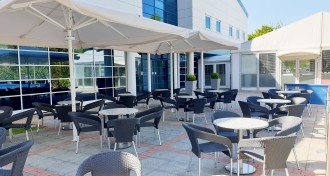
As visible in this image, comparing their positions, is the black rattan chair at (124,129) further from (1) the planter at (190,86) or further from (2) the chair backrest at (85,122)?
(1) the planter at (190,86)

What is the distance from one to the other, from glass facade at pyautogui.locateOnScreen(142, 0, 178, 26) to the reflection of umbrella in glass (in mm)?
8486

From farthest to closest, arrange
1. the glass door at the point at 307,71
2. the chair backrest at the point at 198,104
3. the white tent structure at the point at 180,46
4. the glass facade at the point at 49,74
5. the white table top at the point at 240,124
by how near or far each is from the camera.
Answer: the glass door at the point at 307,71 < the glass facade at the point at 49,74 < the white tent structure at the point at 180,46 < the chair backrest at the point at 198,104 < the white table top at the point at 240,124

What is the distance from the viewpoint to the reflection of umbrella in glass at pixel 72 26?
4324 mm

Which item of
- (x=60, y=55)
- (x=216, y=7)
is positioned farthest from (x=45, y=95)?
(x=216, y=7)

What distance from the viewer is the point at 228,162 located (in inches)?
170

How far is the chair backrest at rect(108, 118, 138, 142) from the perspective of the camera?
439cm

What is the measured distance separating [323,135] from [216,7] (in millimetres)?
18864

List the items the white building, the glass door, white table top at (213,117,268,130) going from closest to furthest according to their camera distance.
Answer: white table top at (213,117,268,130) → the white building → the glass door

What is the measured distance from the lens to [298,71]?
15273mm

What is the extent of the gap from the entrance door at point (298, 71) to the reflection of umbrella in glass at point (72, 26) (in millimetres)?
11934

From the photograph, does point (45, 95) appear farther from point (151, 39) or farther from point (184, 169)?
point (184, 169)

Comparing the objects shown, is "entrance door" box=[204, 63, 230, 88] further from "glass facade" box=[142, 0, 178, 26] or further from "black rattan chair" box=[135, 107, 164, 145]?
"black rattan chair" box=[135, 107, 164, 145]

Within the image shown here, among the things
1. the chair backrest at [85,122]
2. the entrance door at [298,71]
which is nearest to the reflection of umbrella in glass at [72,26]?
the chair backrest at [85,122]

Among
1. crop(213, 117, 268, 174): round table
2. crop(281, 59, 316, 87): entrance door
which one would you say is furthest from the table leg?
crop(281, 59, 316, 87): entrance door
